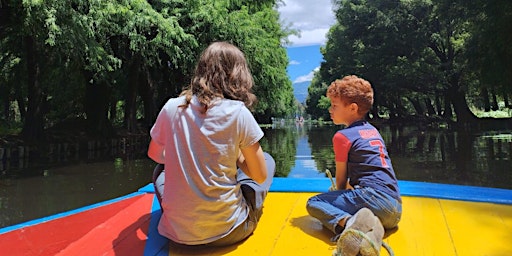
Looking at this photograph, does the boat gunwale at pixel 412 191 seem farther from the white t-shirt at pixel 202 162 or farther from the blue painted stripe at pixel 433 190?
the white t-shirt at pixel 202 162

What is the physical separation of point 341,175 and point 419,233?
0.50 meters

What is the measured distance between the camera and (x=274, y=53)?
15148 millimetres

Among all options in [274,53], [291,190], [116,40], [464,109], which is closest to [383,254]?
[291,190]

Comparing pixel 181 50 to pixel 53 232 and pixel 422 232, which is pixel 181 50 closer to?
pixel 53 232

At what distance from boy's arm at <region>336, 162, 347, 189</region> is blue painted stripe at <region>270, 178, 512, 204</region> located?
66cm

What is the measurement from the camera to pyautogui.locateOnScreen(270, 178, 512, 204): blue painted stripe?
267cm

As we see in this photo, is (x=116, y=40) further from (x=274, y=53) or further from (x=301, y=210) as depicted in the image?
(x=301, y=210)

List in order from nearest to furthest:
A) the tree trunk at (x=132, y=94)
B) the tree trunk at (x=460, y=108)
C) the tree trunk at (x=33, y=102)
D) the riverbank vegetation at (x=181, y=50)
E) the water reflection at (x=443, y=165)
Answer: the water reflection at (x=443, y=165) < the riverbank vegetation at (x=181, y=50) < the tree trunk at (x=33, y=102) < the tree trunk at (x=132, y=94) < the tree trunk at (x=460, y=108)

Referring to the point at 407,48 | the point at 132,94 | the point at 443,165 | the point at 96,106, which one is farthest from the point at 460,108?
the point at 96,106

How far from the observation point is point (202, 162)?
1.94 metres

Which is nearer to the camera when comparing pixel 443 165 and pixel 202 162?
pixel 202 162

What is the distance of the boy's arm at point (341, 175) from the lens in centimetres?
229

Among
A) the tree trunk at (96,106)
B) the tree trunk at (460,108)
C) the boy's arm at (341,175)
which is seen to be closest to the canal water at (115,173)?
the tree trunk at (96,106)

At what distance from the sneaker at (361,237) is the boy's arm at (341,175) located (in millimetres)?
417
